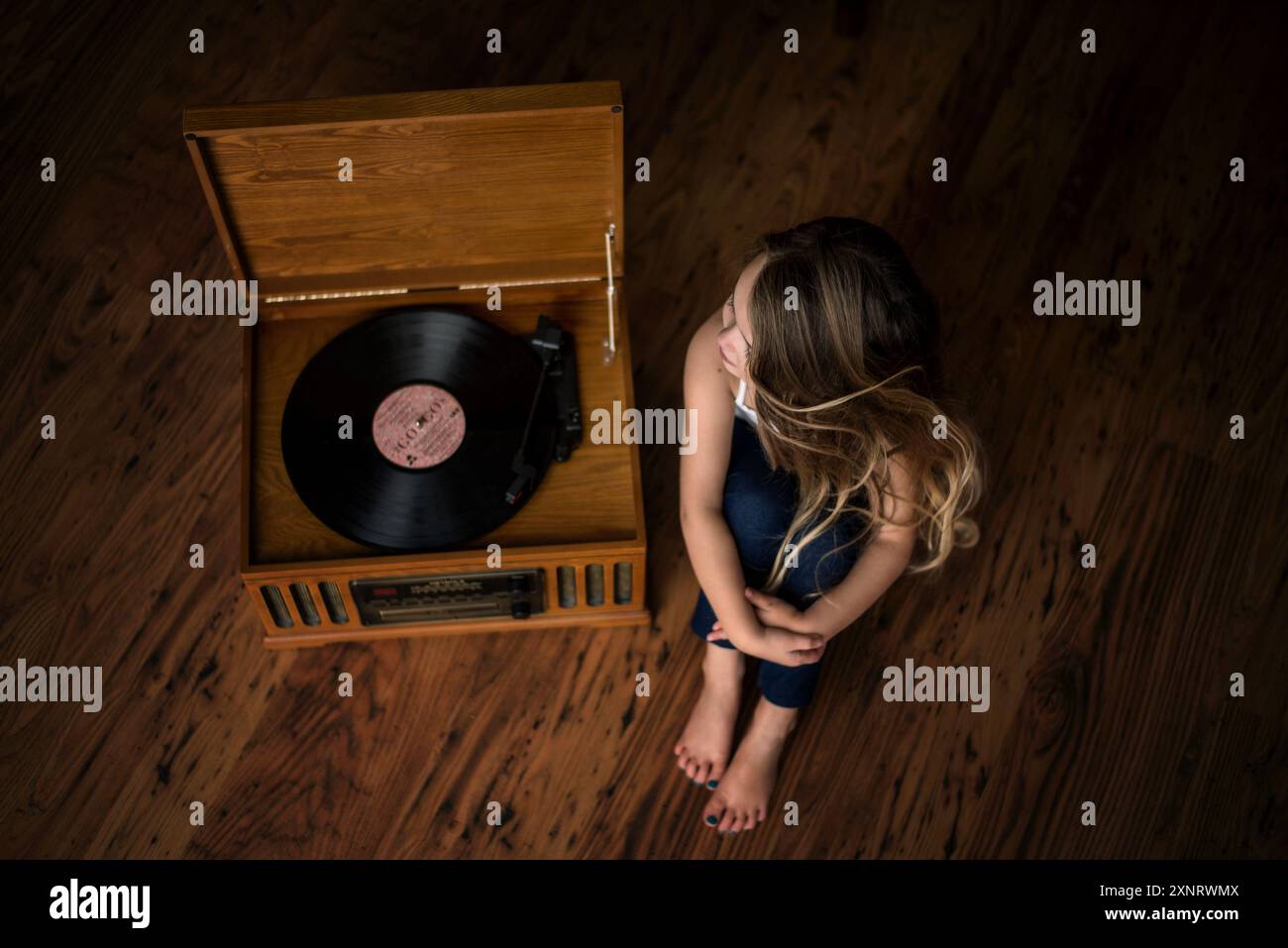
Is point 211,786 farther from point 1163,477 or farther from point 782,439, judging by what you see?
point 1163,477

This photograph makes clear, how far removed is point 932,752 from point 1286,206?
45.1 inches

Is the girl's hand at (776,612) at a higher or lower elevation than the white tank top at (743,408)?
lower

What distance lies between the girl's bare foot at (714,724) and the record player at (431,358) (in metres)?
0.16

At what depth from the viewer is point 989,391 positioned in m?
1.68

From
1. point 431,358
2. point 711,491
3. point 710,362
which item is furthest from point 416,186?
point 711,491

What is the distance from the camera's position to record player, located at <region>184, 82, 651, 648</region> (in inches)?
46.6

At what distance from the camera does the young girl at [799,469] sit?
107 cm

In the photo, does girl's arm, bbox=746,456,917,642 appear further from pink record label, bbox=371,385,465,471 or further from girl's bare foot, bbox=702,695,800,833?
pink record label, bbox=371,385,465,471

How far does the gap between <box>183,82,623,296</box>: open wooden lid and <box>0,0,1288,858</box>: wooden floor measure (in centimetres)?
39

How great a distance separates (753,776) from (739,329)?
626 millimetres

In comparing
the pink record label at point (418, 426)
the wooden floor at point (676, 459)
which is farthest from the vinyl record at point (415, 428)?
the wooden floor at point (676, 459)

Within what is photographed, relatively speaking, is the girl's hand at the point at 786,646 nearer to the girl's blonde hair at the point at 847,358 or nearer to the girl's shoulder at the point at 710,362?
the girl's blonde hair at the point at 847,358

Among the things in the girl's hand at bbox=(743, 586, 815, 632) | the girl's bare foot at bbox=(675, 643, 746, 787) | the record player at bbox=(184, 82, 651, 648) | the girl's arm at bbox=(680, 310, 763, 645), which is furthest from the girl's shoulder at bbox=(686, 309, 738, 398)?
the girl's bare foot at bbox=(675, 643, 746, 787)
